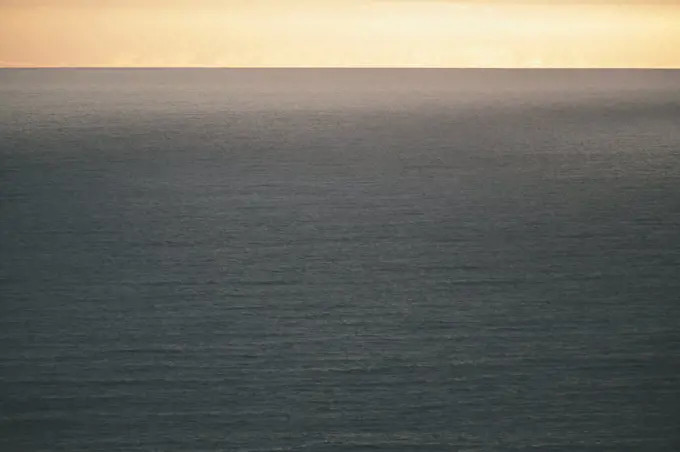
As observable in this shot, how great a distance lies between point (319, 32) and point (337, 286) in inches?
153

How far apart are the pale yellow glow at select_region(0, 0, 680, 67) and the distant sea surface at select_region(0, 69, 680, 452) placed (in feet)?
6.93

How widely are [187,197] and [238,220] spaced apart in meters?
0.25

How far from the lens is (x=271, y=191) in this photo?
244 cm

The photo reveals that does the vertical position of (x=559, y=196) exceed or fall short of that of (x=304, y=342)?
it exceeds it

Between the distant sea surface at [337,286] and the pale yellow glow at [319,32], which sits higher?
the pale yellow glow at [319,32]

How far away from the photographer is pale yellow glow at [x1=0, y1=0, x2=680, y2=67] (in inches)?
212

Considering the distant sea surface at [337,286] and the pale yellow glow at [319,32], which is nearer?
the distant sea surface at [337,286]

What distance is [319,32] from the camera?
5438 millimetres

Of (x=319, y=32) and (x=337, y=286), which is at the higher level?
(x=319, y=32)

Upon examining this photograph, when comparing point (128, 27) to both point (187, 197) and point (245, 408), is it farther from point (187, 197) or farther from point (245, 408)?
point (245, 408)

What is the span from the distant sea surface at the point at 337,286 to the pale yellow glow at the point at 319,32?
83.1 inches

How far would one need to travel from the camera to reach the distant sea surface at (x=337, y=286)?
128cm

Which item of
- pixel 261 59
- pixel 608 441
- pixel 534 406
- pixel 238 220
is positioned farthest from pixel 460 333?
pixel 261 59

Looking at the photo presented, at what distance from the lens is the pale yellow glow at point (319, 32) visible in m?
5.38
